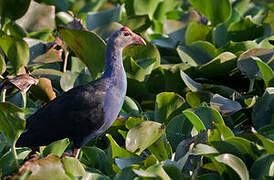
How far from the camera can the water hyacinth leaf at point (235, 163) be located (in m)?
2.76

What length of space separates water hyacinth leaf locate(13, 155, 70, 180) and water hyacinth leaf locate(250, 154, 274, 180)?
2.74 feet

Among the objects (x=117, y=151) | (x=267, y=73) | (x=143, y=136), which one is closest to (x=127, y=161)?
(x=117, y=151)

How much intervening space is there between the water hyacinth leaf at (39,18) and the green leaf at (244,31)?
59.1 inches

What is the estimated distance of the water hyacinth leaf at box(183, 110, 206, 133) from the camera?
320 cm

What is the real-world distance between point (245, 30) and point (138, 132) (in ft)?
6.40

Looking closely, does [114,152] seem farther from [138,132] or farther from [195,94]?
[195,94]

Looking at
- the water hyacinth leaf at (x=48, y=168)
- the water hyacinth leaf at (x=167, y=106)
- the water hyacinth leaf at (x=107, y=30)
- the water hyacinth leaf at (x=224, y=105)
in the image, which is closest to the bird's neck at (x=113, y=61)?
the water hyacinth leaf at (x=167, y=106)

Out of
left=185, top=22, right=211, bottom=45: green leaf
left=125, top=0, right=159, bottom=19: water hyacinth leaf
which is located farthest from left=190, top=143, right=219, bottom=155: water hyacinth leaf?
left=125, top=0, right=159, bottom=19: water hyacinth leaf

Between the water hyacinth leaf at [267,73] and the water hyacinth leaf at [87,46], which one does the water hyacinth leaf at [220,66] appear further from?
the water hyacinth leaf at [87,46]

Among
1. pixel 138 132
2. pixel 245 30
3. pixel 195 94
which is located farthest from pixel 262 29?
pixel 138 132

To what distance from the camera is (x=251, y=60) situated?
406cm

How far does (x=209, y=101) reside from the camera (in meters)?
3.98

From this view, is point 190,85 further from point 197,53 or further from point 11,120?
point 11,120

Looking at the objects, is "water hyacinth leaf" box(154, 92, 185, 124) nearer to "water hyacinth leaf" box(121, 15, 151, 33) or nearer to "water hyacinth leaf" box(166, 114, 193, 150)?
"water hyacinth leaf" box(166, 114, 193, 150)
